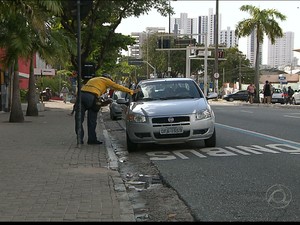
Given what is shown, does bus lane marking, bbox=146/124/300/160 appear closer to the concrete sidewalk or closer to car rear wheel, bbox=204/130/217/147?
car rear wheel, bbox=204/130/217/147

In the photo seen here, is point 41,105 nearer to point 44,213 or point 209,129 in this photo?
point 209,129

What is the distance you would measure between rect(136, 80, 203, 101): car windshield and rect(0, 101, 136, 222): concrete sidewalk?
1.63m

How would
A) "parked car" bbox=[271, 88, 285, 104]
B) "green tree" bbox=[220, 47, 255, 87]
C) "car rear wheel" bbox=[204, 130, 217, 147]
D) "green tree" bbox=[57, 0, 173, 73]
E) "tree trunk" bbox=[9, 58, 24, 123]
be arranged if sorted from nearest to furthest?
"car rear wheel" bbox=[204, 130, 217, 147] < "tree trunk" bbox=[9, 58, 24, 123] < "green tree" bbox=[57, 0, 173, 73] < "parked car" bbox=[271, 88, 285, 104] < "green tree" bbox=[220, 47, 255, 87]

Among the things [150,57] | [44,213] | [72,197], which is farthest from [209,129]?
[150,57]

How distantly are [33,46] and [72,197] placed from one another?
1233 centimetres

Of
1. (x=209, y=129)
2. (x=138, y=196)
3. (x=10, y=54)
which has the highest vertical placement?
(x=10, y=54)

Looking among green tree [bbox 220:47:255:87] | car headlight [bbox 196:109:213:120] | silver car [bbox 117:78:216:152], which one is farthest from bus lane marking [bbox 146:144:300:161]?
green tree [bbox 220:47:255:87]

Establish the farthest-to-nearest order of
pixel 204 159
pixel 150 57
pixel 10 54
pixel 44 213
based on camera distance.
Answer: pixel 150 57
pixel 10 54
pixel 204 159
pixel 44 213

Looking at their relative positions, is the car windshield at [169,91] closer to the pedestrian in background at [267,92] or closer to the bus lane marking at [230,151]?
the bus lane marking at [230,151]

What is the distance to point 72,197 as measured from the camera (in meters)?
6.19

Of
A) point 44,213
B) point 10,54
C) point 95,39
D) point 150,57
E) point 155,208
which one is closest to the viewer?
point 44,213

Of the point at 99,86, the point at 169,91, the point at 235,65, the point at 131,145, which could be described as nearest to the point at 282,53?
the point at 235,65

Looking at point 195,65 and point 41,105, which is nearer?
point 41,105

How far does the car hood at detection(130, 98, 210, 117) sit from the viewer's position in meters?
9.93
